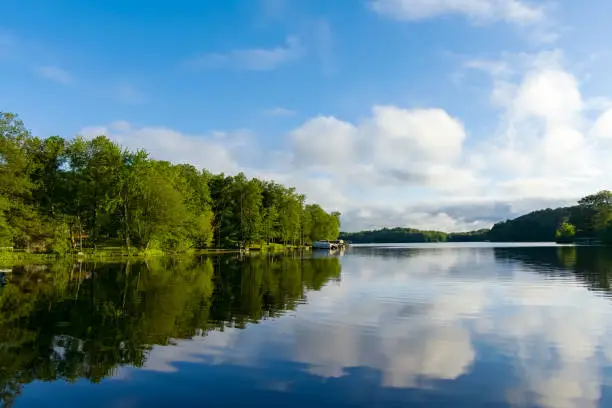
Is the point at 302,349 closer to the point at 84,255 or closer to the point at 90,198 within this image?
the point at 84,255

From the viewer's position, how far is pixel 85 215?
90.3 m

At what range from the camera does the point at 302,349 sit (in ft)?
61.1

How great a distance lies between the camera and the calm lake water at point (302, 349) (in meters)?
13.5

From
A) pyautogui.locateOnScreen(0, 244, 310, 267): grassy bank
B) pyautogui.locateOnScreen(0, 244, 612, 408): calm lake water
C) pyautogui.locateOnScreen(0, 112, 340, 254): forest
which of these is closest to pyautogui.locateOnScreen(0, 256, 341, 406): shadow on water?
pyautogui.locateOnScreen(0, 244, 612, 408): calm lake water

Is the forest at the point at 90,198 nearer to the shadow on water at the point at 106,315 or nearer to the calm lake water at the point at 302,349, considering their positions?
the shadow on water at the point at 106,315

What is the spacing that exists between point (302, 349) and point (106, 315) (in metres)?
13.3

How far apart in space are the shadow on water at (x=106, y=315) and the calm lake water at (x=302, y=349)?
11 centimetres

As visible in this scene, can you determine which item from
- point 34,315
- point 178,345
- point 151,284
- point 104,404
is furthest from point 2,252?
point 104,404

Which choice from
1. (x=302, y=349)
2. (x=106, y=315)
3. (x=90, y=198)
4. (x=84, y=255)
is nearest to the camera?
(x=302, y=349)

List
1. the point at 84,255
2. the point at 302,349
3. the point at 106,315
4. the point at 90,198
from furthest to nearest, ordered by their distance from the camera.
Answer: the point at 90,198, the point at 84,255, the point at 106,315, the point at 302,349

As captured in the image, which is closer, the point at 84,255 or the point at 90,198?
the point at 84,255

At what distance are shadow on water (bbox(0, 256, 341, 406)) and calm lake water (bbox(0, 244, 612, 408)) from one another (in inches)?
4.2

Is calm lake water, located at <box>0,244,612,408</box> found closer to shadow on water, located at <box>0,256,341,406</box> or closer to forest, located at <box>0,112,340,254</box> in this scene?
shadow on water, located at <box>0,256,341,406</box>

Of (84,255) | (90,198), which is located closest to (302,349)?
(84,255)
